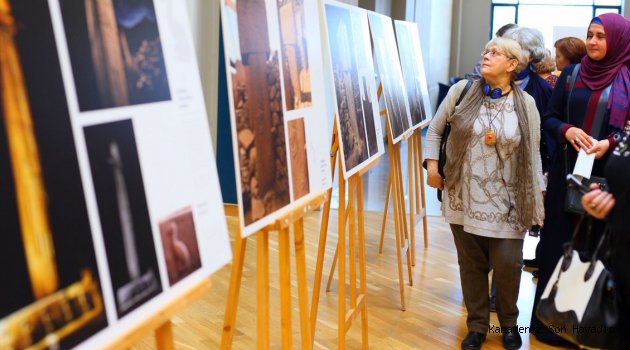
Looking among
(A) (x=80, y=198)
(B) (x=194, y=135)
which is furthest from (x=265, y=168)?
(A) (x=80, y=198)

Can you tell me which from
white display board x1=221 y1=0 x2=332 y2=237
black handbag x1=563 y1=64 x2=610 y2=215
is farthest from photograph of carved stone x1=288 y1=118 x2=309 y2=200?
black handbag x1=563 y1=64 x2=610 y2=215

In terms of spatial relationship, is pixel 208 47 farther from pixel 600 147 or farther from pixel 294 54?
pixel 294 54

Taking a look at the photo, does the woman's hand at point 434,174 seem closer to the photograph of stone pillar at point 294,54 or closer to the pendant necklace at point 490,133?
the pendant necklace at point 490,133

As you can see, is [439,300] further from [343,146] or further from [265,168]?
[265,168]

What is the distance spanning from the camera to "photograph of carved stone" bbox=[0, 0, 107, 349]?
1.29m

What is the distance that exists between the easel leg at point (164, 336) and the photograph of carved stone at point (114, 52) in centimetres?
51

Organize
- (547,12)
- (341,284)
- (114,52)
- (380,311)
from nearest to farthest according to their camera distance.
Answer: (114,52), (341,284), (380,311), (547,12)

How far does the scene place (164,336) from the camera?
73.5 inches

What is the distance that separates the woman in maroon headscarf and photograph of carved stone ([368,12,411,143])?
1092 millimetres

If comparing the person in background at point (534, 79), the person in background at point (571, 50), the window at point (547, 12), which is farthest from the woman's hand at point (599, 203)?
the window at point (547, 12)

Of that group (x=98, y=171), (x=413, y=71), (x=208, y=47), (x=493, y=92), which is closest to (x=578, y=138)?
(x=493, y=92)

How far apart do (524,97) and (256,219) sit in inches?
80.8

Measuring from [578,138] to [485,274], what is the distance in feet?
2.88

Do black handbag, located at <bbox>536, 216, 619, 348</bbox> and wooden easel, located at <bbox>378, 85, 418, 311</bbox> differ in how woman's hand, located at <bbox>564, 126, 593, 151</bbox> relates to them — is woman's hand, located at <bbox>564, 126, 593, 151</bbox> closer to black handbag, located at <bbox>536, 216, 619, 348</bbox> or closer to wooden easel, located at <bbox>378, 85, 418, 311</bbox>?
wooden easel, located at <bbox>378, 85, 418, 311</bbox>
